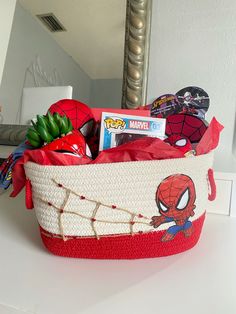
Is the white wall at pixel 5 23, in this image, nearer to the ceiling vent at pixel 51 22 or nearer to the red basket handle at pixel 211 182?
the ceiling vent at pixel 51 22

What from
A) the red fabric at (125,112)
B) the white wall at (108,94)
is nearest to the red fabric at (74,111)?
the red fabric at (125,112)

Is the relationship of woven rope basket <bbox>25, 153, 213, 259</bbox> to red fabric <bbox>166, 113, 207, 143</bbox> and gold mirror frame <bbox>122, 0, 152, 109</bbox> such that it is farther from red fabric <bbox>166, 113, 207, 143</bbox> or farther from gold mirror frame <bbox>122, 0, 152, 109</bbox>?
gold mirror frame <bbox>122, 0, 152, 109</bbox>

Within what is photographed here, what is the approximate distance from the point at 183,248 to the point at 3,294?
255 mm

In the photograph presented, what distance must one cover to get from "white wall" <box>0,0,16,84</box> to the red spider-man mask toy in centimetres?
76

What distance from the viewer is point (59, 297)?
293mm

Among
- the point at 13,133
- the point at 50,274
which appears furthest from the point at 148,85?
the point at 50,274

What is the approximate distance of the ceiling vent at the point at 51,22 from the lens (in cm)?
76

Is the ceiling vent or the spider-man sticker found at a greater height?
the ceiling vent

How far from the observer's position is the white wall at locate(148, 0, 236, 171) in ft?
2.34

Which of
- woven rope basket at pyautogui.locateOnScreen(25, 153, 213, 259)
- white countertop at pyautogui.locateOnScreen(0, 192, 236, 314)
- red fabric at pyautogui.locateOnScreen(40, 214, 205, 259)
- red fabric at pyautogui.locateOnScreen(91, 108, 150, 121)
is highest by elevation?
red fabric at pyautogui.locateOnScreen(91, 108, 150, 121)

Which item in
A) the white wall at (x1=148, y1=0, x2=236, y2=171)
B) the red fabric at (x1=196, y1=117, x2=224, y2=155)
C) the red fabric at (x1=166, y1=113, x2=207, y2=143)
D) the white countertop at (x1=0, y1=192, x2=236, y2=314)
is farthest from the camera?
the white wall at (x1=148, y1=0, x2=236, y2=171)

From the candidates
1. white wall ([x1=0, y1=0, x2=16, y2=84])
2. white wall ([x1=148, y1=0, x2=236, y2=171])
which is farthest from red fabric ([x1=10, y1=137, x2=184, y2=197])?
white wall ([x1=0, y1=0, x2=16, y2=84])

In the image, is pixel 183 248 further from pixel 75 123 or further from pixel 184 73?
pixel 184 73

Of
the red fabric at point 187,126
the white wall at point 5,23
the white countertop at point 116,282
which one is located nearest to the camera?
the white countertop at point 116,282
